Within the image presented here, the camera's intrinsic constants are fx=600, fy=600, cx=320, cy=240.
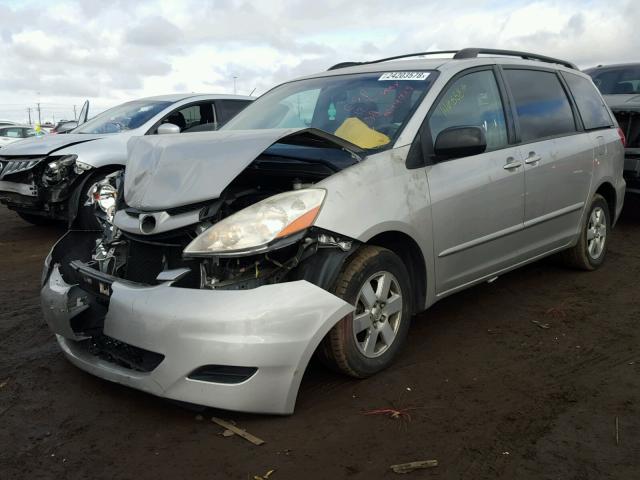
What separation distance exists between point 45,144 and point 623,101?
7205 millimetres

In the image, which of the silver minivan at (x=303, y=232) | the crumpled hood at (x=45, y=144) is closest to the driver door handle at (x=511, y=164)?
the silver minivan at (x=303, y=232)

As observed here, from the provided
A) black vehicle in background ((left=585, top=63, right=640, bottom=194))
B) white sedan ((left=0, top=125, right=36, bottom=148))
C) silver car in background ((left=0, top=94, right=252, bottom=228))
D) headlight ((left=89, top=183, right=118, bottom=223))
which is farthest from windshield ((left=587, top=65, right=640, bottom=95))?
white sedan ((left=0, top=125, right=36, bottom=148))

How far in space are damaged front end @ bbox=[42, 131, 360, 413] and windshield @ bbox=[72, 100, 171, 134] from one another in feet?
14.8

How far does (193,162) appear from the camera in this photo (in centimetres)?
295

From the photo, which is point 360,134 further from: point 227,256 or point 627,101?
point 627,101

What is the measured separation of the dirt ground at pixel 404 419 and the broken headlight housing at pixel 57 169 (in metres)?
2.64

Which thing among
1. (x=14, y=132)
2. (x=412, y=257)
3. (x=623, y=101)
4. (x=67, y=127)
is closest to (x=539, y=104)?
(x=412, y=257)

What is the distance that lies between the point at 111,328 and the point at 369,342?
128 cm

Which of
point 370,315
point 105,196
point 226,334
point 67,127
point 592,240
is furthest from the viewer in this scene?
point 67,127

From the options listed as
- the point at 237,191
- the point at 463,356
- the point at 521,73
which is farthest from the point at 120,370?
the point at 521,73

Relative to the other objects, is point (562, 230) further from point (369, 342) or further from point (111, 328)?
point (111, 328)

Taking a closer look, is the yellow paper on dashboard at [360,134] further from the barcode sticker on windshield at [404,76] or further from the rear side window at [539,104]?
the rear side window at [539,104]

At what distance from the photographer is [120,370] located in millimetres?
2818

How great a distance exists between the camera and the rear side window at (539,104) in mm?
4270
